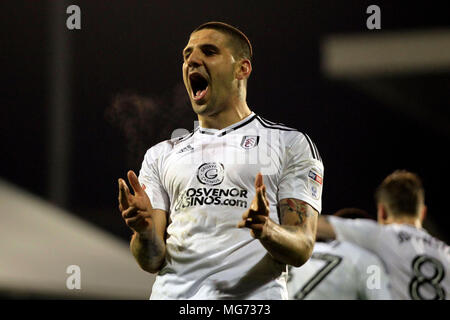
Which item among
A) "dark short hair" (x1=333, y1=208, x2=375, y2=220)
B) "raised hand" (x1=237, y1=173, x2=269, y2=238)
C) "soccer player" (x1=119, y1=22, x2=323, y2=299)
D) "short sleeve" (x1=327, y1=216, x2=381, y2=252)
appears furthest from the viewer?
"dark short hair" (x1=333, y1=208, x2=375, y2=220)

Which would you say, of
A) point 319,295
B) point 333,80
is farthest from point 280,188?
point 333,80

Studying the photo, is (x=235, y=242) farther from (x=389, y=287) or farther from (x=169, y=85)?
(x=389, y=287)

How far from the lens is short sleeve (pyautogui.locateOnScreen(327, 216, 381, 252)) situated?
351 centimetres

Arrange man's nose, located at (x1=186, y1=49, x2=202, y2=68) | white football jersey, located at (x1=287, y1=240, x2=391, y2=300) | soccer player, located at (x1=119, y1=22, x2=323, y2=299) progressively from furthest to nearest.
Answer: white football jersey, located at (x1=287, y1=240, x2=391, y2=300)
man's nose, located at (x1=186, y1=49, x2=202, y2=68)
soccer player, located at (x1=119, y1=22, x2=323, y2=299)

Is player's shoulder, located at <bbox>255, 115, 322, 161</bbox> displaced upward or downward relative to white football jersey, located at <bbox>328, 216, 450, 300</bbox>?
upward

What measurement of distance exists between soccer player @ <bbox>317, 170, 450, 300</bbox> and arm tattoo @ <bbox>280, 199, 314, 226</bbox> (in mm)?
1176

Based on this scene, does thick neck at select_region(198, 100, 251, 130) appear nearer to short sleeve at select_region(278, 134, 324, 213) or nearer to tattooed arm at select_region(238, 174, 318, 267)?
short sleeve at select_region(278, 134, 324, 213)

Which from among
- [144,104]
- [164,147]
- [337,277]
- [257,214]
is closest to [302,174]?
[257,214]

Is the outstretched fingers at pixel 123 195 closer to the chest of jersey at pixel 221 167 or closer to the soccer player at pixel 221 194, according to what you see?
the soccer player at pixel 221 194

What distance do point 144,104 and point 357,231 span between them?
1.53m

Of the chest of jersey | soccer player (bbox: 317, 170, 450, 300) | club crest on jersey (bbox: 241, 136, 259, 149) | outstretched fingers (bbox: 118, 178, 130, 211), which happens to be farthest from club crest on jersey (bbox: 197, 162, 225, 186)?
soccer player (bbox: 317, 170, 450, 300)

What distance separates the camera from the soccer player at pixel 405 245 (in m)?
3.54

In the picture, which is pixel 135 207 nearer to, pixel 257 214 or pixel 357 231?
pixel 257 214

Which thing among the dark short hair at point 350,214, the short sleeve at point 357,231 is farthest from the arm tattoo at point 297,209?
the dark short hair at point 350,214
